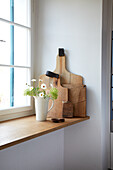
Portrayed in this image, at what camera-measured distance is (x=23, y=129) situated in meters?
1.46

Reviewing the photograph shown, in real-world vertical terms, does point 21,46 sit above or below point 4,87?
above

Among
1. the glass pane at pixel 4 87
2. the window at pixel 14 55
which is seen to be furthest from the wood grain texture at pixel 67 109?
the glass pane at pixel 4 87

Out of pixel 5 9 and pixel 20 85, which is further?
pixel 20 85

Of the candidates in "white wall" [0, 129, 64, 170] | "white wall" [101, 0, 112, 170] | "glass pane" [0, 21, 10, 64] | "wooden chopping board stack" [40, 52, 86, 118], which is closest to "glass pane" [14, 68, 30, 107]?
"glass pane" [0, 21, 10, 64]

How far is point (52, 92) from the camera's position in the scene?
175 centimetres

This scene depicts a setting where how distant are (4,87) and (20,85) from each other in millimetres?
194

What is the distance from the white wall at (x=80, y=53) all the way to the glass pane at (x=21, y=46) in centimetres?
16

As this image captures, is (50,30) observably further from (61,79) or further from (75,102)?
(75,102)

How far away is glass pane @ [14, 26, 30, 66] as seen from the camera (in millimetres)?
1961

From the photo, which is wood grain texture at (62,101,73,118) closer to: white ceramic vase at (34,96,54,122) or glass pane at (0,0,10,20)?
white ceramic vase at (34,96,54,122)

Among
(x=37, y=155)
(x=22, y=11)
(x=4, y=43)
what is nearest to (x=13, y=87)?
(x=4, y=43)

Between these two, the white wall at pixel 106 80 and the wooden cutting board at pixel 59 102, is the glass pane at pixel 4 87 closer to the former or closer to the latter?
the wooden cutting board at pixel 59 102

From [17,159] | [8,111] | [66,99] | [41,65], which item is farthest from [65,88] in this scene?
[17,159]

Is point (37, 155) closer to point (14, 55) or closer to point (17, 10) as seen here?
point (14, 55)
